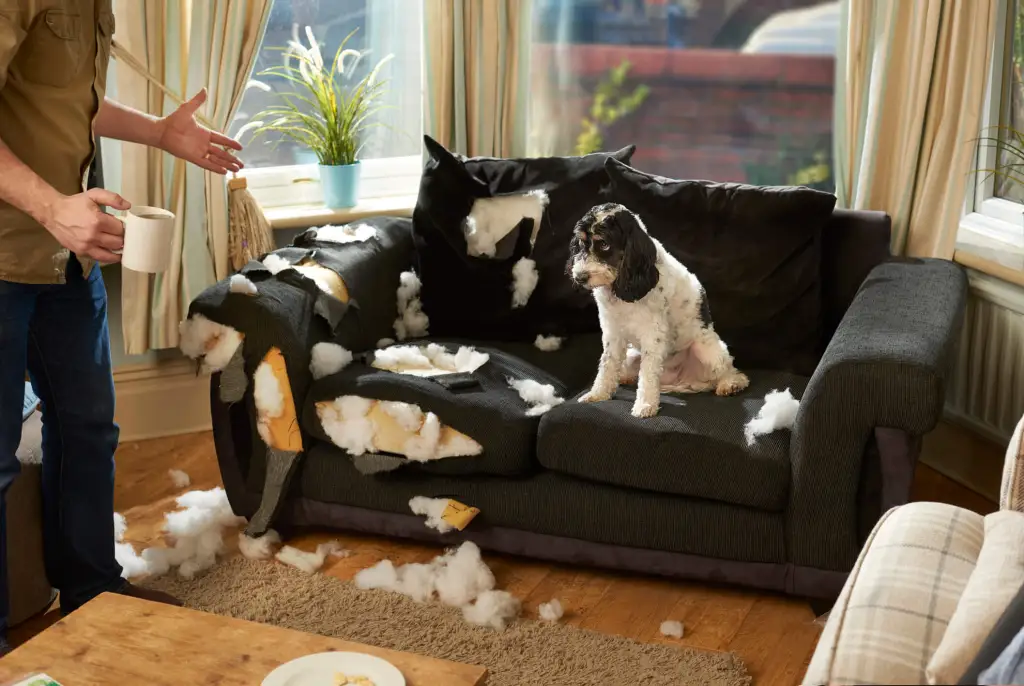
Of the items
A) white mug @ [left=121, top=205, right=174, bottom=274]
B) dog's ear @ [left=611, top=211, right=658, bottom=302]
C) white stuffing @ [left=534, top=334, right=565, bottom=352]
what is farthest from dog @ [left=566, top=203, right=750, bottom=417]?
white mug @ [left=121, top=205, right=174, bottom=274]

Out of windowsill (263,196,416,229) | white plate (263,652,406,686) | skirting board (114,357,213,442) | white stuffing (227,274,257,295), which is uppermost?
windowsill (263,196,416,229)

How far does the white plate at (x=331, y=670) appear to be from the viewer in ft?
5.29

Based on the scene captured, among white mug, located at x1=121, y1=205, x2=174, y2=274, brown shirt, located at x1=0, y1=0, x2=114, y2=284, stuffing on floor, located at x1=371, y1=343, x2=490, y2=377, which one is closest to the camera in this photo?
white mug, located at x1=121, y1=205, x2=174, y2=274

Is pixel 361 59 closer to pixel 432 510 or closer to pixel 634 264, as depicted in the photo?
pixel 634 264

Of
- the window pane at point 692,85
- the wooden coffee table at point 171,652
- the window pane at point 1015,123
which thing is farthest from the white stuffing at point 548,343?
the wooden coffee table at point 171,652

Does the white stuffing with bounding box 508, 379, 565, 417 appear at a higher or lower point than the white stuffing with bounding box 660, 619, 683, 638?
higher

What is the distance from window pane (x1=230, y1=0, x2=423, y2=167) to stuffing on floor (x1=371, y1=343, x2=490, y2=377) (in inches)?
48.4

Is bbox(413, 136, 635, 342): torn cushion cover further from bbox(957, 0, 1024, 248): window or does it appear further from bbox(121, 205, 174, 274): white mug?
bbox(121, 205, 174, 274): white mug

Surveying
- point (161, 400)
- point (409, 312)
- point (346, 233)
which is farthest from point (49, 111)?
point (161, 400)

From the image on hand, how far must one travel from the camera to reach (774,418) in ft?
8.16

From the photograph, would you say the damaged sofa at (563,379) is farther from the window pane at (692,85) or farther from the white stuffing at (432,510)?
the window pane at (692,85)

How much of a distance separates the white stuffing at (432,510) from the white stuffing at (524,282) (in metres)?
0.68

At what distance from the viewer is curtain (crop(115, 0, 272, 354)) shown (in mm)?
3287

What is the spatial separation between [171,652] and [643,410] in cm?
125
